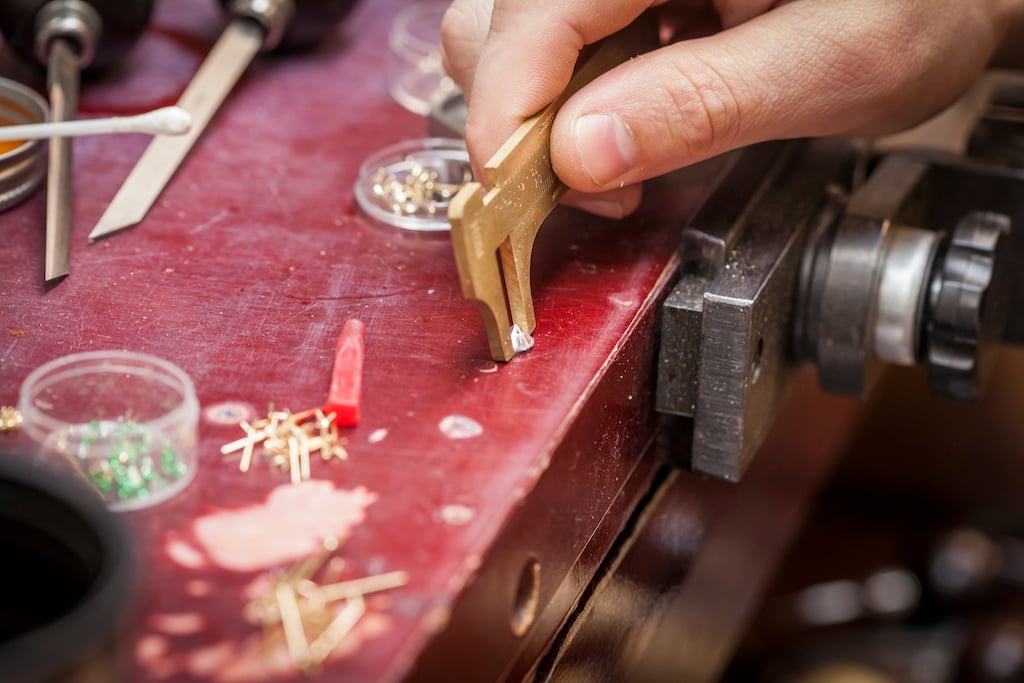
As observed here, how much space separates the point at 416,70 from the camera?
1.34 meters

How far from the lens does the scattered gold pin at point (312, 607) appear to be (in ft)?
1.97

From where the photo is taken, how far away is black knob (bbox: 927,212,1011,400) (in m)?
0.98

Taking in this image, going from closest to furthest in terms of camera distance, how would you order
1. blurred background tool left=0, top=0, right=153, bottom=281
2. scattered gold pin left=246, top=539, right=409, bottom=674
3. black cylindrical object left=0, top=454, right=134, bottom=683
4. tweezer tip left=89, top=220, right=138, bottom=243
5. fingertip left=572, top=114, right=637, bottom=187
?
1. black cylindrical object left=0, top=454, right=134, bottom=683
2. scattered gold pin left=246, top=539, right=409, bottom=674
3. fingertip left=572, top=114, right=637, bottom=187
4. tweezer tip left=89, top=220, right=138, bottom=243
5. blurred background tool left=0, top=0, right=153, bottom=281

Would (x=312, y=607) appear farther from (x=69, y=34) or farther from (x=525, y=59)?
(x=69, y=34)

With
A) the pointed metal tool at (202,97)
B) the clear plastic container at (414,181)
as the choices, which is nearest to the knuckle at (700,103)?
the clear plastic container at (414,181)

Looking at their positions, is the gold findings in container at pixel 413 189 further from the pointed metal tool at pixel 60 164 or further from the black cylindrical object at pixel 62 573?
the black cylindrical object at pixel 62 573

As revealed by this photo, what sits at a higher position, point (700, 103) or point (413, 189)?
point (700, 103)

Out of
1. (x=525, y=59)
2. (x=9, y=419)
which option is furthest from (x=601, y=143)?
A: (x=9, y=419)

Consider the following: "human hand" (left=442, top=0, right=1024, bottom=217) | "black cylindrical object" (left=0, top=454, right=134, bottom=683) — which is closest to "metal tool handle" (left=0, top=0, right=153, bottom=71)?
"human hand" (left=442, top=0, right=1024, bottom=217)

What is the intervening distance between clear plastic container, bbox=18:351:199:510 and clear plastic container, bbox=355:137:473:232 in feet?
0.98

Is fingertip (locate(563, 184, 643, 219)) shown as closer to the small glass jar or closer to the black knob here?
the black knob

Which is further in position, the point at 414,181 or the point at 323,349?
the point at 414,181

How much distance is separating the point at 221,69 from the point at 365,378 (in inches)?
23.0

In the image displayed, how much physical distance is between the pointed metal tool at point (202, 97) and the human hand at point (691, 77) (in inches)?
11.3
